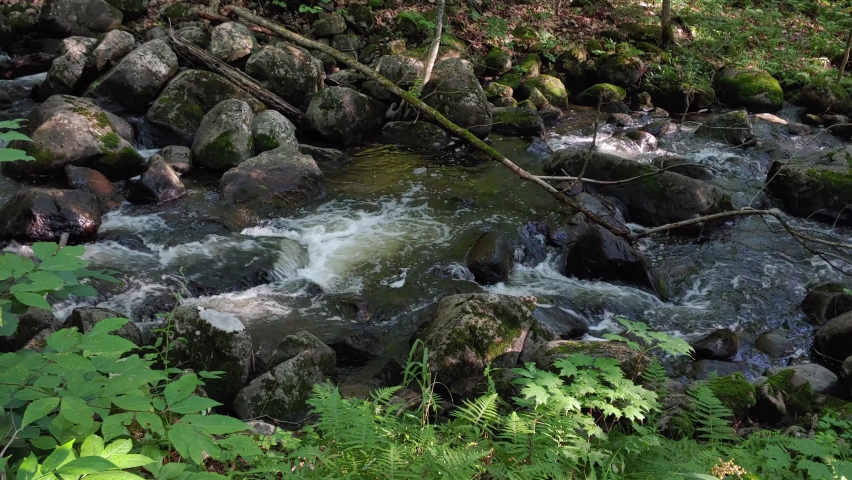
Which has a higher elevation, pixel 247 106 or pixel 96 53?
pixel 96 53

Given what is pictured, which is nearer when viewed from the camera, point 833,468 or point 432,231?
point 833,468

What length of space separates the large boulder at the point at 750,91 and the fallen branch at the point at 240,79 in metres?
10.0

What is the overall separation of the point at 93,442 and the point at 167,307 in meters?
4.30

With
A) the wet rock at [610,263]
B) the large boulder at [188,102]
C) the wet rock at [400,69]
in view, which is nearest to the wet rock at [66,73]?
the large boulder at [188,102]

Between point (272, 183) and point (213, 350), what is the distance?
155 inches

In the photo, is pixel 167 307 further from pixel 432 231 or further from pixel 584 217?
pixel 584 217

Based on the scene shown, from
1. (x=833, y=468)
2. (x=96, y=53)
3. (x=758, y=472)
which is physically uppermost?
(x=96, y=53)

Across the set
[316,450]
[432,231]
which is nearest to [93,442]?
[316,450]

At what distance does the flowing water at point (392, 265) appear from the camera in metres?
5.79

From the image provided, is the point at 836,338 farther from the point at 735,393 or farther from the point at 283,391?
the point at 283,391

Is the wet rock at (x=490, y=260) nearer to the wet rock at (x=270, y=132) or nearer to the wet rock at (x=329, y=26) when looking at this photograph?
the wet rock at (x=270, y=132)

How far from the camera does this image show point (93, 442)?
153 cm

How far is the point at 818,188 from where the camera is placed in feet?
26.7

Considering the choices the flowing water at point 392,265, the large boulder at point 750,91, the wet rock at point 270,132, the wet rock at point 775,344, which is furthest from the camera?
the large boulder at point 750,91
